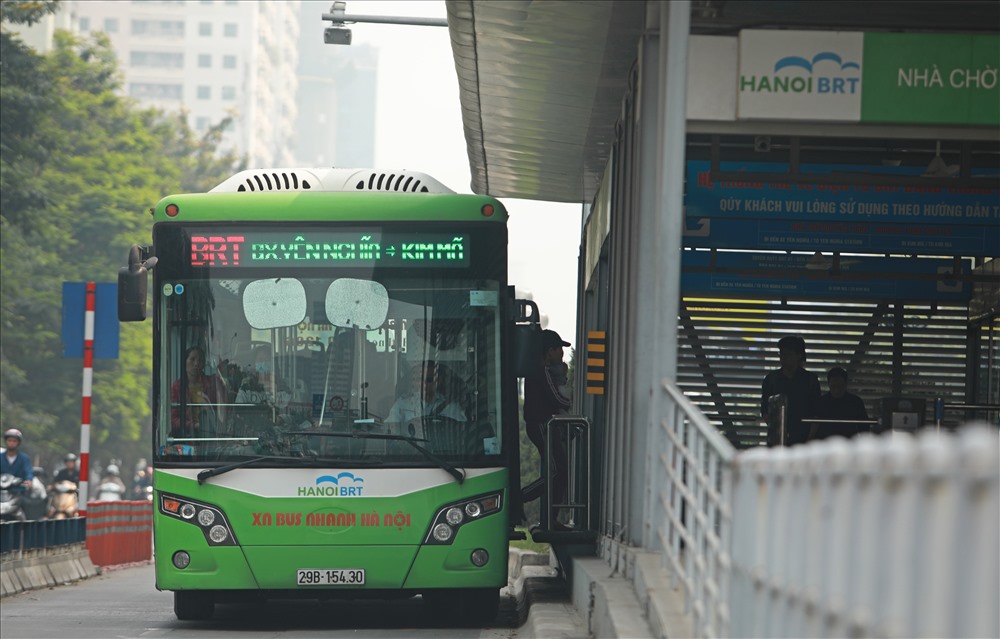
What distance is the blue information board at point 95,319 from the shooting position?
20.3 metres

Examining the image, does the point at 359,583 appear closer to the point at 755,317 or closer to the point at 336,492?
the point at 336,492

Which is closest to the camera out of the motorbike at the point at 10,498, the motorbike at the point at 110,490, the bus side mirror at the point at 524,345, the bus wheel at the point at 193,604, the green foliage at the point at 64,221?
the bus side mirror at the point at 524,345

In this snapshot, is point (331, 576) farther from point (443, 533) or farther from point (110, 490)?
point (110, 490)

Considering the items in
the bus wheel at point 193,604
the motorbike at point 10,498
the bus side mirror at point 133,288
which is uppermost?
the bus side mirror at point 133,288

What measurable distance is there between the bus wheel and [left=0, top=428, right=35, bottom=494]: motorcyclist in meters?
9.39

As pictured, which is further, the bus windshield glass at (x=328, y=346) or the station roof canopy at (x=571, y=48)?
the bus windshield glass at (x=328, y=346)

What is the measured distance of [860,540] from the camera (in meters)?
3.96

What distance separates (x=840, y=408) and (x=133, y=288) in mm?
5554

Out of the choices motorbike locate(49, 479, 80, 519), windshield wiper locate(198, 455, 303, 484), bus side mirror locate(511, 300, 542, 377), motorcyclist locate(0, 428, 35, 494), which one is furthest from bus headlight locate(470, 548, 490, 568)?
motorbike locate(49, 479, 80, 519)

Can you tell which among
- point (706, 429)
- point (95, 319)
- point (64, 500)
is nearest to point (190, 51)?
point (64, 500)

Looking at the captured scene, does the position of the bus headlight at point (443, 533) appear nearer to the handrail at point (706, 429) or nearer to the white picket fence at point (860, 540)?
the handrail at point (706, 429)

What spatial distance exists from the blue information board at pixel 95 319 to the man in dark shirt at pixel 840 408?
948 centimetres

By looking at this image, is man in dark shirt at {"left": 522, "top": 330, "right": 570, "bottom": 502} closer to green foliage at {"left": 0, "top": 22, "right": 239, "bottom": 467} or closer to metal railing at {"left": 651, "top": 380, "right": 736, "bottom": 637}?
metal railing at {"left": 651, "top": 380, "right": 736, "bottom": 637}

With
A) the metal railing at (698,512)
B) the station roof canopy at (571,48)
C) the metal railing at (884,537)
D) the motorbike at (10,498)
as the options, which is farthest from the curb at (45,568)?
the metal railing at (884,537)
